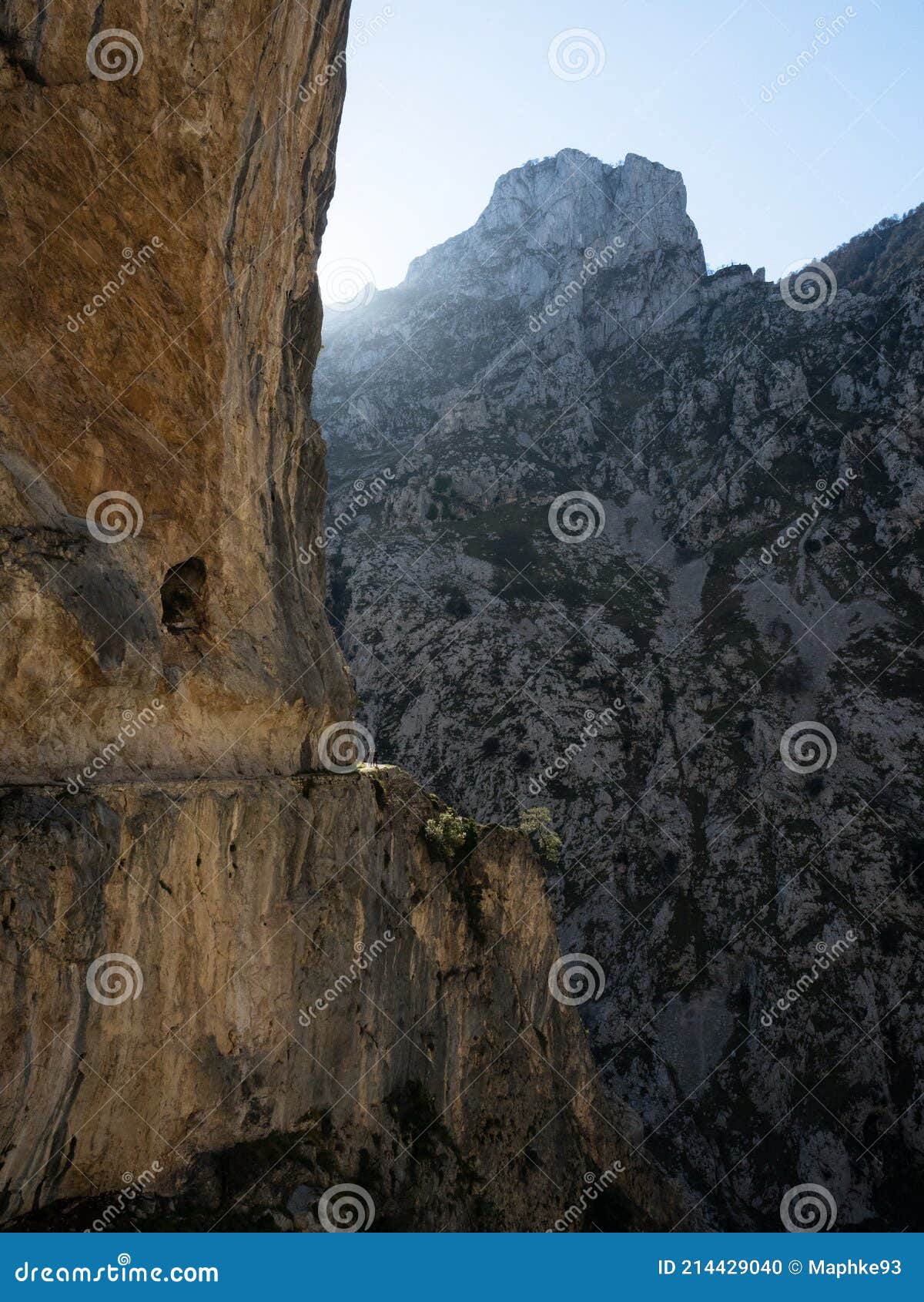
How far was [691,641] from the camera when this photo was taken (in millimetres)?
92250

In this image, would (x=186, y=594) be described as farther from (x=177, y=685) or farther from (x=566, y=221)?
(x=566, y=221)

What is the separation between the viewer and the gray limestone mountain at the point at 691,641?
57.7 m

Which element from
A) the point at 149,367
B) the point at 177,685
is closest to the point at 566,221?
the point at 149,367

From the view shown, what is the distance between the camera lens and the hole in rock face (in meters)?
20.7

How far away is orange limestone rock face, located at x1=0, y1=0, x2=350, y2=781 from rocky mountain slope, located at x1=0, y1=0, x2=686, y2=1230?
0.06m

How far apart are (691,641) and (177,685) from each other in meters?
79.5

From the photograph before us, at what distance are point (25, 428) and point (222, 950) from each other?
1200cm

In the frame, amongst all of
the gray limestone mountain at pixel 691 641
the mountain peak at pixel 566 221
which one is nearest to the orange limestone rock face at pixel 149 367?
the gray limestone mountain at pixel 691 641

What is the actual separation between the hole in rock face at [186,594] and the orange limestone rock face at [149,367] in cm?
6

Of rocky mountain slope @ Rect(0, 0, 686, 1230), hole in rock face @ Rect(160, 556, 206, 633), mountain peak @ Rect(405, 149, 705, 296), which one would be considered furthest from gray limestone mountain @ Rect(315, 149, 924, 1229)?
hole in rock face @ Rect(160, 556, 206, 633)

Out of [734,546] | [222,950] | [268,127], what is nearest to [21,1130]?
[222,950]

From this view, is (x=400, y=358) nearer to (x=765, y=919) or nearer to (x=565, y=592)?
(x=565, y=592)

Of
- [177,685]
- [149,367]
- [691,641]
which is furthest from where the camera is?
[691,641]

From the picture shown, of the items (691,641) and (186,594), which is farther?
(691,641)
